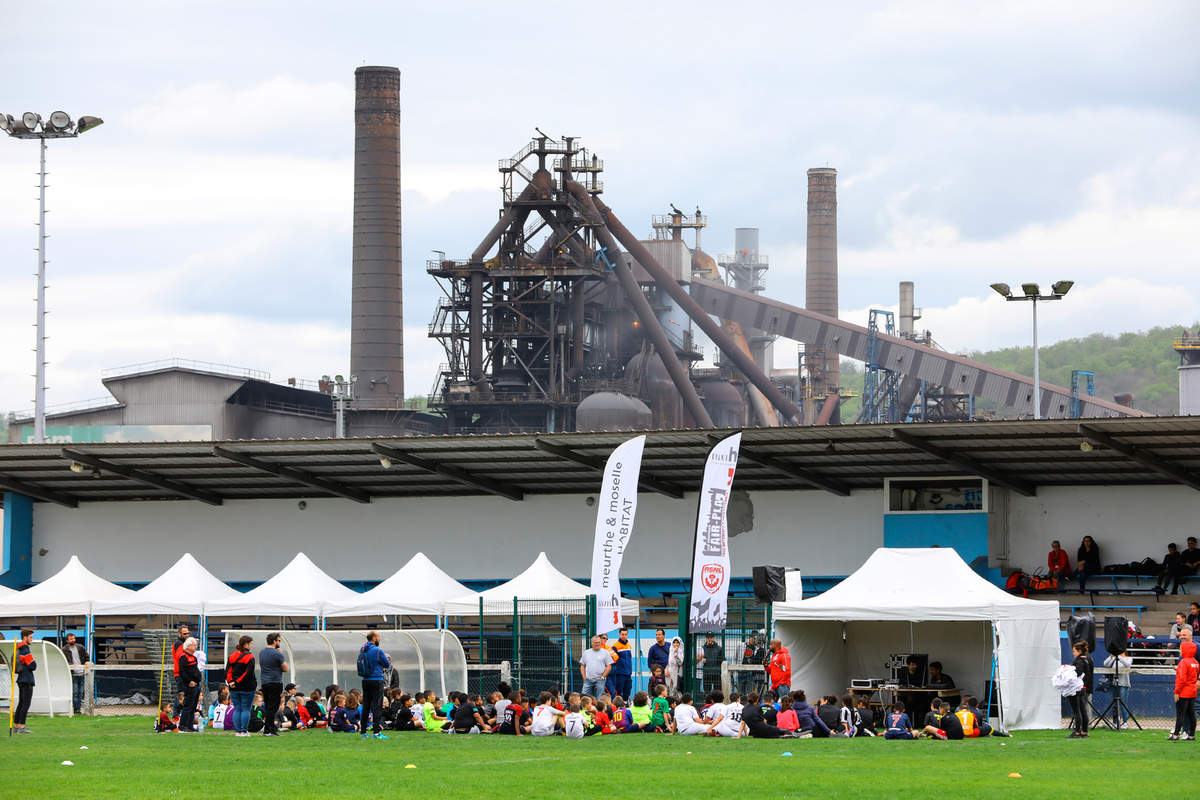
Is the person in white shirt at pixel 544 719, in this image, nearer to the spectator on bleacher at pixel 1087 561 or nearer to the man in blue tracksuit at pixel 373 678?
the man in blue tracksuit at pixel 373 678

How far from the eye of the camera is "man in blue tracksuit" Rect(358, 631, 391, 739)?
2023 cm

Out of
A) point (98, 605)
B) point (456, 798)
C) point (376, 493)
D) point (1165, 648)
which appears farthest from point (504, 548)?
point (456, 798)

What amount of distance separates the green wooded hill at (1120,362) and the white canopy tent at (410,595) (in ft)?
303

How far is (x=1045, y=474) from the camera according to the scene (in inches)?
1238

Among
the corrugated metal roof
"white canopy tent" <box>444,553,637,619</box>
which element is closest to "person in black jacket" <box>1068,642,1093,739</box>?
the corrugated metal roof

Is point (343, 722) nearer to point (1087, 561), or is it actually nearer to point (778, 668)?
point (778, 668)

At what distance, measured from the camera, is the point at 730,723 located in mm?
19984

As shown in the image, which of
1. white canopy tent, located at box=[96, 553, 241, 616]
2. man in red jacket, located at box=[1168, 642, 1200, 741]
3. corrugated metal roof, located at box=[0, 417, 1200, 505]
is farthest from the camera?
corrugated metal roof, located at box=[0, 417, 1200, 505]

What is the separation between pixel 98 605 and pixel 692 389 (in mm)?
35896

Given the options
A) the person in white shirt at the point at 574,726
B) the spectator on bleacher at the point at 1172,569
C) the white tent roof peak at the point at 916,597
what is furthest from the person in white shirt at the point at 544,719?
the spectator on bleacher at the point at 1172,569

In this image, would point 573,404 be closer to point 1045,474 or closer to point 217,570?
point 217,570

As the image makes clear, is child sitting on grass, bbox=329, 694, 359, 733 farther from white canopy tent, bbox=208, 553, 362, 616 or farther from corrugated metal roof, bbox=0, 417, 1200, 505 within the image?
corrugated metal roof, bbox=0, 417, 1200, 505

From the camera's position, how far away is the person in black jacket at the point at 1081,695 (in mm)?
19453

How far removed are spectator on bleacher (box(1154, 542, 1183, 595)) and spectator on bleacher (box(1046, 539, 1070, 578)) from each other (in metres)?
Result: 1.80
